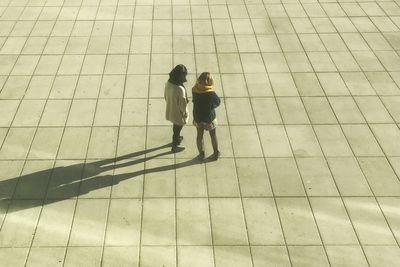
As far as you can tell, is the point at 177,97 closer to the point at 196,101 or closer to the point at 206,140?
the point at 196,101

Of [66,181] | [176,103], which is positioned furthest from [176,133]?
[66,181]

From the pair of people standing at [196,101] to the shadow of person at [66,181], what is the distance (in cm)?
74

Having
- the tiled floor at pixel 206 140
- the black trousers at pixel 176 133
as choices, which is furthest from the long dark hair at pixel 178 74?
the tiled floor at pixel 206 140

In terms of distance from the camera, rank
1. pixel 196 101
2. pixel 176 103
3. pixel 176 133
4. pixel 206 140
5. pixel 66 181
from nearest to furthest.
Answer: pixel 196 101 < pixel 176 103 < pixel 66 181 < pixel 176 133 < pixel 206 140

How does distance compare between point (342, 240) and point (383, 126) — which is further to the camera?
point (383, 126)

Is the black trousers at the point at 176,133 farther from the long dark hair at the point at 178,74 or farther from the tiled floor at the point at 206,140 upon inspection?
the long dark hair at the point at 178,74

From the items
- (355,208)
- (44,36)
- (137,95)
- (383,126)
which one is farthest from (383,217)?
(44,36)

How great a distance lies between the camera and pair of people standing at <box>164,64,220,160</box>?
5715 millimetres

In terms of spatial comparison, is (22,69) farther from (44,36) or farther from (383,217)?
(383,217)

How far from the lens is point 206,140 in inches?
272

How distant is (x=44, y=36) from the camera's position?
9438mm

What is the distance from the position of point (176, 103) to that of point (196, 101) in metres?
0.34

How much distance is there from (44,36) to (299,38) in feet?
19.9

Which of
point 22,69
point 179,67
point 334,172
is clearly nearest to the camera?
point 179,67
